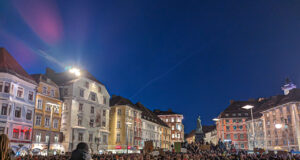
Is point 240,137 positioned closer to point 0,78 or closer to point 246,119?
point 246,119

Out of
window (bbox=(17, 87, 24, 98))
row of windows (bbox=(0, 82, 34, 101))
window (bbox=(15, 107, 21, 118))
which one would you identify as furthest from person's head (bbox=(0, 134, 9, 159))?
window (bbox=(17, 87, 24, 98))

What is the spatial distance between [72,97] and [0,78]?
49.2 ft

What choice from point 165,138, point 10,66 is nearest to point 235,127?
point 165,138

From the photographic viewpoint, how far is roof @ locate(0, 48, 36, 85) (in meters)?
36.6

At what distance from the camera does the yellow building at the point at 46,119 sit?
41.3 meters

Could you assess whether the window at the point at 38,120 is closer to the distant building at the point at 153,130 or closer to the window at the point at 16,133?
the window at the point at 16,133

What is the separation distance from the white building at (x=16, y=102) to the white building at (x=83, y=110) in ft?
27.0

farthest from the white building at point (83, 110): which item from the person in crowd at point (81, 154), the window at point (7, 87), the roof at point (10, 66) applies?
the person in crowd at point (81, 154)

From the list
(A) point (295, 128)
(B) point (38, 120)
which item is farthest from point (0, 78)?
(A) point (295, 128)

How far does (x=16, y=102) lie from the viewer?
36.9 m

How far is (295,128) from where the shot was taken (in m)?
60.1

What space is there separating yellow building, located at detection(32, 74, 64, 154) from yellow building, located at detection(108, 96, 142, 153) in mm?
18733

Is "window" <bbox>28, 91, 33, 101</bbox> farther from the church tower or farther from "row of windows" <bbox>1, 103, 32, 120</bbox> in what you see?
the church tower

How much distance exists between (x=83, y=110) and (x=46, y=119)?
8.70 metres
